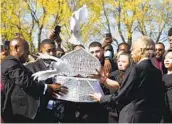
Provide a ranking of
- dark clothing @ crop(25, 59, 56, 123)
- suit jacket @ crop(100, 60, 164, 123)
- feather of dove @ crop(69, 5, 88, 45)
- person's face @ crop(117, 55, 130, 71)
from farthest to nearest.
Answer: person's face @ crop(117, 55, 130, 71) < dark clothing @ crop(25, 59, 56, 123) < feather of dove @ crop(69, 5, 88, 45) < suit jacket @ crop(100, 60, 164, 123)

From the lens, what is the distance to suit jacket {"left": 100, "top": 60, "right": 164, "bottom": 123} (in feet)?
14.8

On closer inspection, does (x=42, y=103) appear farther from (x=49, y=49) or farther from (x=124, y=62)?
(x=124, y=62)

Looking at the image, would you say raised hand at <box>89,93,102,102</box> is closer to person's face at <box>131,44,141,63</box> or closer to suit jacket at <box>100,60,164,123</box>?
suit jacket at <box>100,60,164,123</box>

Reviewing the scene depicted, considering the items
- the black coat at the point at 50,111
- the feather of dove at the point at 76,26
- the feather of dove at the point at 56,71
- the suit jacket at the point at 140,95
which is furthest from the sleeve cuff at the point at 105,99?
the feather of dove at the point at 76,26

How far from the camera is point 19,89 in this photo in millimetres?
4949

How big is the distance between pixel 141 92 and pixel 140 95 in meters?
0.03

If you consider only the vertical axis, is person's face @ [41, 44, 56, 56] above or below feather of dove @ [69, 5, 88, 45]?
below

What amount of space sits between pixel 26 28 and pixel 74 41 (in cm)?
1789

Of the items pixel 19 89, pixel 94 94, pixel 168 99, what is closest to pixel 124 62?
pixel 168 99

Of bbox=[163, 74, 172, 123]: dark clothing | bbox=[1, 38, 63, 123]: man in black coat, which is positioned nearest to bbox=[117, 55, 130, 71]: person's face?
bbox=[163, 74, 172, 123]: dark clothing

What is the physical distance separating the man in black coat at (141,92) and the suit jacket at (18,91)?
87 centimetres

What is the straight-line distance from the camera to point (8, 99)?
498cm

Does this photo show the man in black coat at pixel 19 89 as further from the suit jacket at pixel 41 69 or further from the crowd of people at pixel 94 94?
the suit jacket at pixel 41 69

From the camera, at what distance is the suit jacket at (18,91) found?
15.9ft
